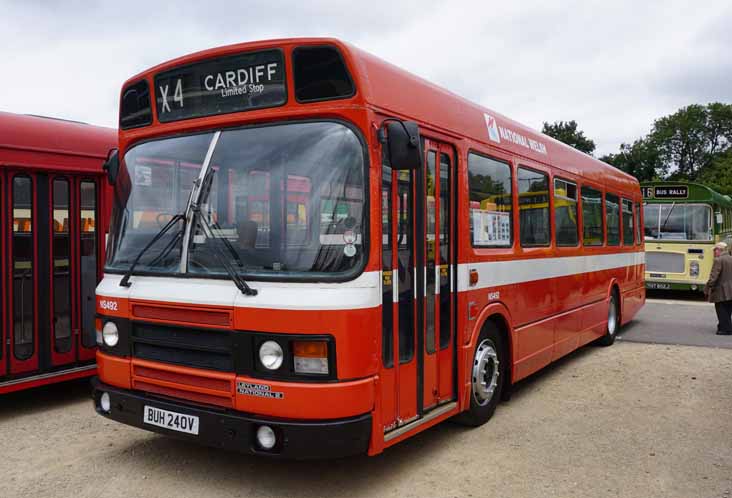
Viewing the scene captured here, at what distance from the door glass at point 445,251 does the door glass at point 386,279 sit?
2.93ft

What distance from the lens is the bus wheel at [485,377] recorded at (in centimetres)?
596

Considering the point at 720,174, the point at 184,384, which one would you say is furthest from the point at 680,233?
the point at 720,174

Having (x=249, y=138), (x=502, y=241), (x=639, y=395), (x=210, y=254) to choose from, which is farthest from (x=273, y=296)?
(x=639, y=395)

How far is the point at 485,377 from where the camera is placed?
6.28 m

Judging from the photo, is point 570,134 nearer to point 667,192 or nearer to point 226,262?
point 667,192

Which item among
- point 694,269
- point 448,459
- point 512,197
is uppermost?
point 512,197

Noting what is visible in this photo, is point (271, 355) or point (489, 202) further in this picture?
point (489, 202)

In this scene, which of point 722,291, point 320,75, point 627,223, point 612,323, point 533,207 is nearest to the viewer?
point 320,75

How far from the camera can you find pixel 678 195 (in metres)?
19.9

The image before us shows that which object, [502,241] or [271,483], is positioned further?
[502,241]

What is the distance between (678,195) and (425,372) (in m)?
17.6

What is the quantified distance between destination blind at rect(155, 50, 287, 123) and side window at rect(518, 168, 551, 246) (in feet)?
11.4

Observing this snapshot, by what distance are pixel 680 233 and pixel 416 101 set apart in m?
16.9

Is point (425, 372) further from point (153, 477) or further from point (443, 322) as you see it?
point (153, 477)
